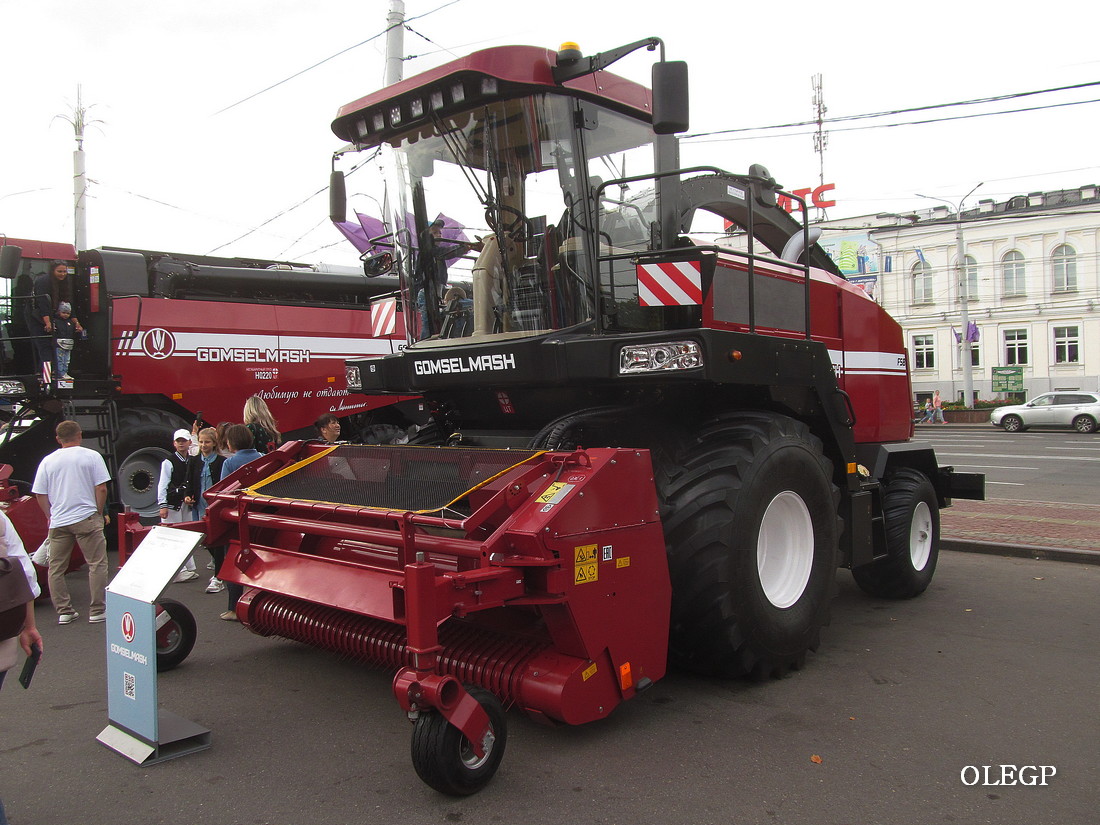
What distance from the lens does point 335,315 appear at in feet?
38.5

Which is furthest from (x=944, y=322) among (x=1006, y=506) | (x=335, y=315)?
(x=335, y=315)

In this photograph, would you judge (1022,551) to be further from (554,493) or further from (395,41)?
(395,41)

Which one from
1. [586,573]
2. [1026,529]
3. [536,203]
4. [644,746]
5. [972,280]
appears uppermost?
[972,280]

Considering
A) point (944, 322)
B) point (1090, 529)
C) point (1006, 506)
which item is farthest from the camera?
point (944, 322)

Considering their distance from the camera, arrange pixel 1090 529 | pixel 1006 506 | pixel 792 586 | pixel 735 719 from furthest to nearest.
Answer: pixel 1006 506 < pixel 1090 529 < pixel 792 586 < pixel 735 719

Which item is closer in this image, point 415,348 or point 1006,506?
point 415,348

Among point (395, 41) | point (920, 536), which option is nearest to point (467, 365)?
point (920, 536)

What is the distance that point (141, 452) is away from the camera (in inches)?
375

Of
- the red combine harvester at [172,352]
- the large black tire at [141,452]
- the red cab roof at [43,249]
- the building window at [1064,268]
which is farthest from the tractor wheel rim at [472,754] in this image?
the building window at [1064,268]

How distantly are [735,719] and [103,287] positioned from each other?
878cm

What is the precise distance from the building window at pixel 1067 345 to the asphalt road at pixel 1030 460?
55.2ft

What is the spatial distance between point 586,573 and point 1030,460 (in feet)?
55.9

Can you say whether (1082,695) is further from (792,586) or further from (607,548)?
(607,548)

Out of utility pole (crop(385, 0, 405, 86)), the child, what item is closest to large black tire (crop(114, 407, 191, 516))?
the child
